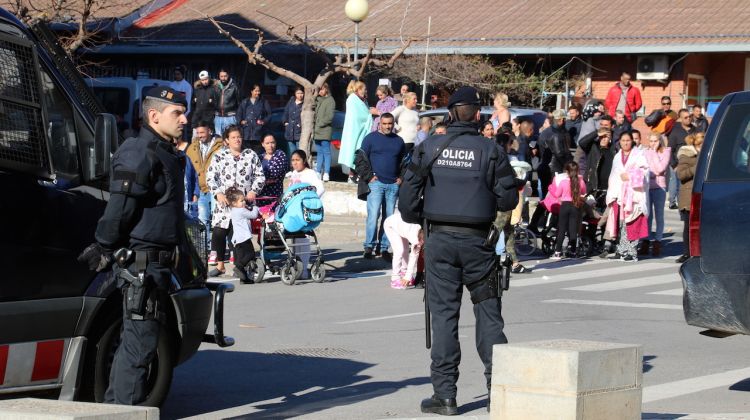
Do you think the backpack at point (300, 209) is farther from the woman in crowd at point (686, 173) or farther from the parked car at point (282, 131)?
the parked car at point (282, 131)

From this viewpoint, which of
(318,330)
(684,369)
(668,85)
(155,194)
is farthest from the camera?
(668,85)

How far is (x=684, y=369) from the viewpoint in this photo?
34.2 feet

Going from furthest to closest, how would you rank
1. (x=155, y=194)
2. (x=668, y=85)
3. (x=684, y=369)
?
1. (x=668, y=85)
2. (x=684, y=369)
3. (x=155, y=194)

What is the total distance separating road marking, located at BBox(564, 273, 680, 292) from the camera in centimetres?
1584

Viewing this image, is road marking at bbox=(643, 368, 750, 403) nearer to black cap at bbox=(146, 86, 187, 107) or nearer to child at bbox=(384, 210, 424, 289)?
black cap at bbox=(146, 86, 187, 107)

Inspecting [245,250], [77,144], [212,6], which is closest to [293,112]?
[245,250]

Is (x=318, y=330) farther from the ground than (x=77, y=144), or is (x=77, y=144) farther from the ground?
(x=77, y=144)

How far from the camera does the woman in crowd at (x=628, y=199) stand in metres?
18.7

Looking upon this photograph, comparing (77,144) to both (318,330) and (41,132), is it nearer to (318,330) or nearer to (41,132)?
(41,132)

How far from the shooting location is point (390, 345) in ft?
38.1

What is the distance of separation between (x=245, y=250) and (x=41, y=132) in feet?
28.3

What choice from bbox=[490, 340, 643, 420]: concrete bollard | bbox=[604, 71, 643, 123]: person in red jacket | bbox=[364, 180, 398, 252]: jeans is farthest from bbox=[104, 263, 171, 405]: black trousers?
bbox=[604, 71, 643, 123]: person in red jacket

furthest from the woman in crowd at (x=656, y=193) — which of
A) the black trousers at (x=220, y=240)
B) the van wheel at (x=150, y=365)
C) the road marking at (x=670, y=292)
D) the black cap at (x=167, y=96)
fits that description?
the black cap at (x=167, y=96)

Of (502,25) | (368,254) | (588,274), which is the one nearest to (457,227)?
(588,274)
